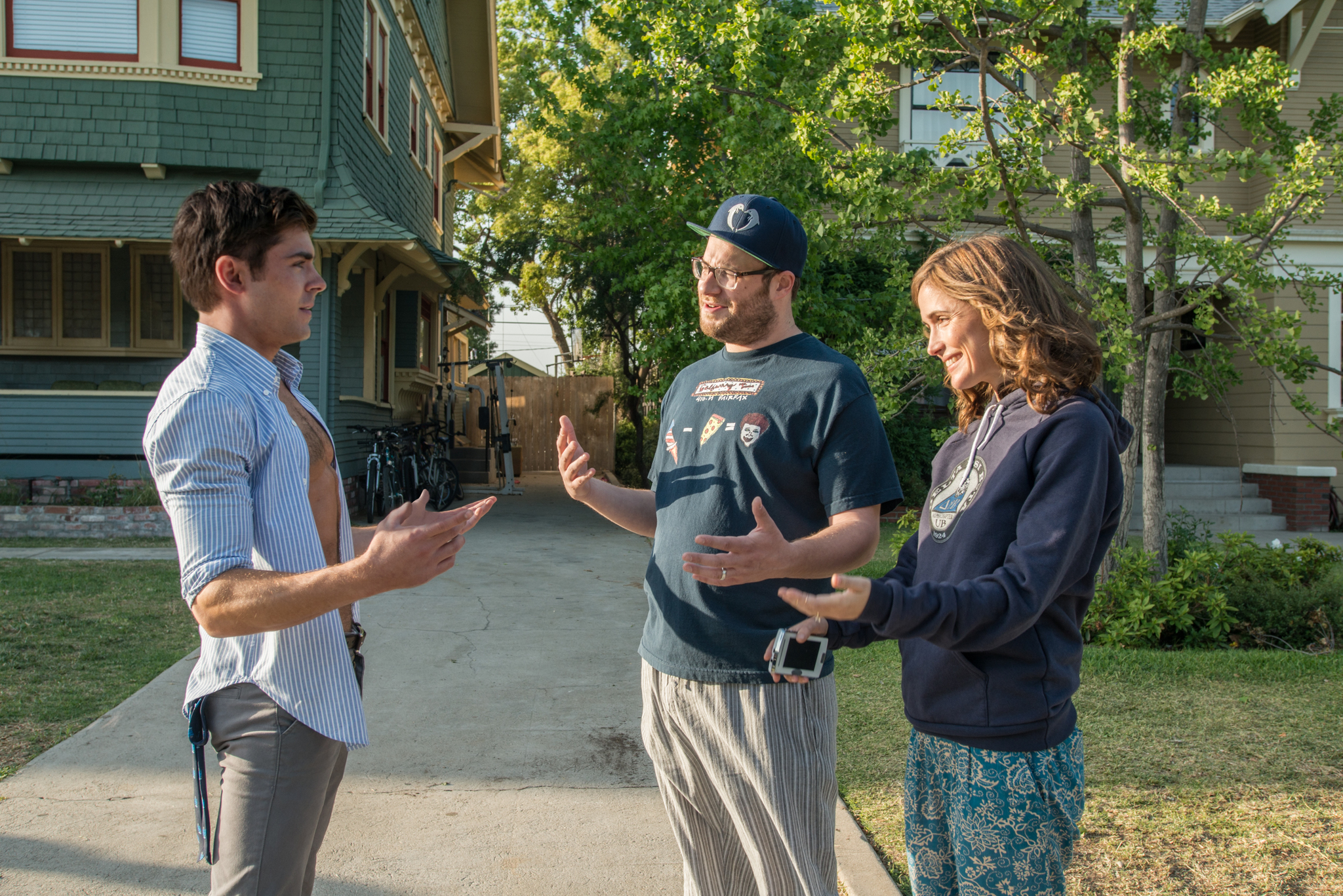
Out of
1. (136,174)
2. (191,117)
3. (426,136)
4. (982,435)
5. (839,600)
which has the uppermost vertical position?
(426,136)

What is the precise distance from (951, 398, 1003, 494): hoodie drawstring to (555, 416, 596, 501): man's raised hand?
946 mm

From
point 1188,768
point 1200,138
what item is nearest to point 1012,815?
point 1188,768

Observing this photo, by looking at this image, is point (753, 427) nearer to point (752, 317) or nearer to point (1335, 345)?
point (752, 317)

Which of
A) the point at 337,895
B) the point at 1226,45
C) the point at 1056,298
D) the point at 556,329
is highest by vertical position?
the point at 1226,45

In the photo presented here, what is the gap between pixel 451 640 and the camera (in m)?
6.04

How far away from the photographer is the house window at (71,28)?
10227 mm

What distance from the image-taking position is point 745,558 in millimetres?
1725

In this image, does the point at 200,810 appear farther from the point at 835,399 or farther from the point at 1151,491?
the point at 1151,491

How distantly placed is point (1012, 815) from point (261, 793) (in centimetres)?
143

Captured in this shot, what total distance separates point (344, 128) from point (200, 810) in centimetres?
1038

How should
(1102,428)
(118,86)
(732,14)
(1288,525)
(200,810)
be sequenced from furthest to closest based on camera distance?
(1288,525) < (118,86) < (732,14) < (200,810) < (1102,428)

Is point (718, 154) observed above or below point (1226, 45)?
below

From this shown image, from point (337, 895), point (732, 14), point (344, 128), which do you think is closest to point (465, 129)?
point (344, 128)

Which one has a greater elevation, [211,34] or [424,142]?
[424,142]
